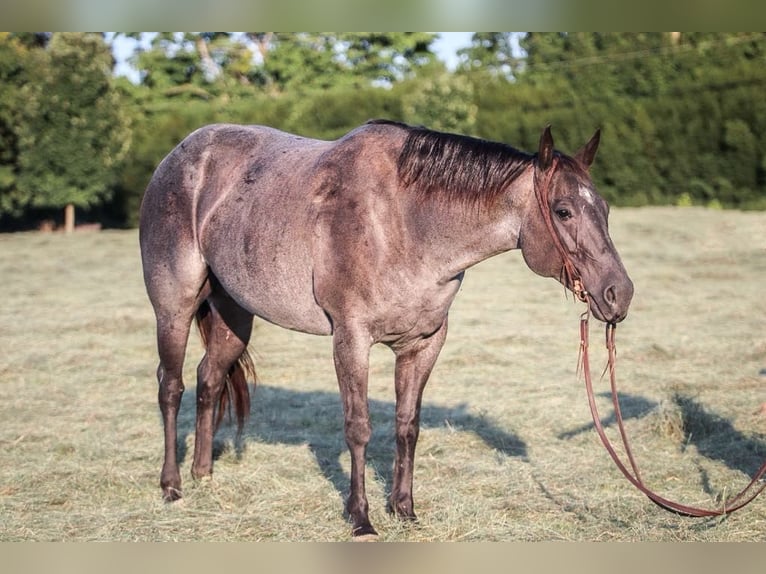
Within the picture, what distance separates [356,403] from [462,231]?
0.94 metres

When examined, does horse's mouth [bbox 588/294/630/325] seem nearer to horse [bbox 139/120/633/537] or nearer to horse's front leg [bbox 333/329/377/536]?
horse [bbox 139/120/633/537]

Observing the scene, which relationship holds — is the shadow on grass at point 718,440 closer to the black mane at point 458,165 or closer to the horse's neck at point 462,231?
the horse's neck at point 462,231

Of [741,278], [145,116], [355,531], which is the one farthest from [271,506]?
→ [145,116]

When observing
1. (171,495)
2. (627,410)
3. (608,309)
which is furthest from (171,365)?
(627,410)

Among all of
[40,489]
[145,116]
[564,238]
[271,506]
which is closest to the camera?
[564,238]

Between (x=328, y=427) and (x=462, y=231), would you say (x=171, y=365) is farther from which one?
(x=462, y=231)

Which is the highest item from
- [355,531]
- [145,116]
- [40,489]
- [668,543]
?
[668,543]

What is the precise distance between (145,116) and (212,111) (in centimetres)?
383

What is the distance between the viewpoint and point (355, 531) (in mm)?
4414

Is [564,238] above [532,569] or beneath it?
above

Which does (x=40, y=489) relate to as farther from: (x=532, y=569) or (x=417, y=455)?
(x=532, y=569)

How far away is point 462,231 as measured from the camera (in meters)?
4.34

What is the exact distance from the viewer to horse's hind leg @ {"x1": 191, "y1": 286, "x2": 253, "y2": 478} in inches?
223

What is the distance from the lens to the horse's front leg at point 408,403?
15.5 ft
